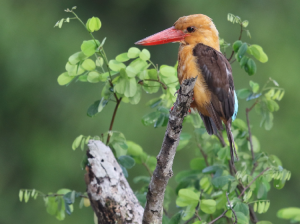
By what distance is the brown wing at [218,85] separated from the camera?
65.1 inches

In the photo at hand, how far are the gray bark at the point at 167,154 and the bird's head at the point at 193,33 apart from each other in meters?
0.61

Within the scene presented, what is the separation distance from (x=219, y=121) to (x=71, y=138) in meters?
2.11

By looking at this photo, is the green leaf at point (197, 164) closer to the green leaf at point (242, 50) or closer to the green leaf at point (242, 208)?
the green leaf at point (242, 208)

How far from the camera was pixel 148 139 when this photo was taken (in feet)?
10.9

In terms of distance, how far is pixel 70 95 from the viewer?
349 cm

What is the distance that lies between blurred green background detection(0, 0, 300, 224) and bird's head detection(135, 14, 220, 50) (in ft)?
4.80

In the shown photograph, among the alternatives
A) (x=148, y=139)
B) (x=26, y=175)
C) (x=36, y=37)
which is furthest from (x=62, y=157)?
(x=36, y=37)

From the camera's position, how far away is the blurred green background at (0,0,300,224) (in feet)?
11.2

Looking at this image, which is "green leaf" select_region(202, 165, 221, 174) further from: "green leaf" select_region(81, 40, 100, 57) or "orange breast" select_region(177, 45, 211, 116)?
"green leaf" select_region(81, 40, 100, 57)

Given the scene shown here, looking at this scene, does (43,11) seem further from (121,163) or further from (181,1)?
(121,163)

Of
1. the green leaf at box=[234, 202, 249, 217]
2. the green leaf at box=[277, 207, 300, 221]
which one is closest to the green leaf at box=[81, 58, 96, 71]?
the green leaf at box=[234, 202, 249, 217]

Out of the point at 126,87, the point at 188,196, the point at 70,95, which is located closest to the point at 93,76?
the point at 126,87

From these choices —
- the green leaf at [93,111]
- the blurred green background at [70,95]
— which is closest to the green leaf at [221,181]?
the green leaf at [93,111]

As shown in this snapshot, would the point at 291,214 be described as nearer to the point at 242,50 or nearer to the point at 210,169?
the point at 210,169
